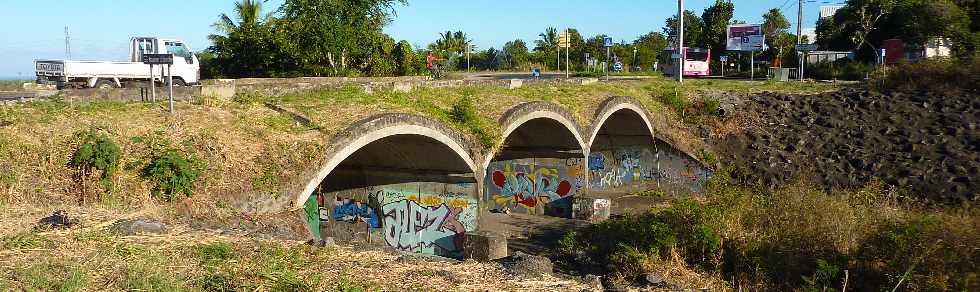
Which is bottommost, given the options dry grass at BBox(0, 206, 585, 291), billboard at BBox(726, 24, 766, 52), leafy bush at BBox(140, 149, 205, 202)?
dry grass at BBox(0, 206, 585, 291)

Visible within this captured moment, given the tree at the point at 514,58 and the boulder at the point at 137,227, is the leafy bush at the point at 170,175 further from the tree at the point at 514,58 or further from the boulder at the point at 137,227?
the tree at the point at 514,58

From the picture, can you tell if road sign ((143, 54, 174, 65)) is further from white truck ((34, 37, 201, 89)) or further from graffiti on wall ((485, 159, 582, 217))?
graffiti on wall ((485, 159, 582, 217))

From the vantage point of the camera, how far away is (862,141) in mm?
32812

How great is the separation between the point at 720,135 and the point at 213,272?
99.0 feet

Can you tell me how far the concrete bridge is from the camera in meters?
19.1

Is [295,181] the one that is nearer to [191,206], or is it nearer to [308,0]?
[191,206]

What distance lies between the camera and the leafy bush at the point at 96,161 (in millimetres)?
11594

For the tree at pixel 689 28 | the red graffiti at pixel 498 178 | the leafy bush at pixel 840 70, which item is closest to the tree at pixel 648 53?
the tree at pixel 689 28

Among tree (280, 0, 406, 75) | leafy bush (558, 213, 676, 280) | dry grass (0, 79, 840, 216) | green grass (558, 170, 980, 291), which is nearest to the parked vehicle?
tree (280, 0, 406, 75)

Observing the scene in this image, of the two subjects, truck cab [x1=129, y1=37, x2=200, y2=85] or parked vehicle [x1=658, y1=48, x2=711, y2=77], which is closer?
truck cab [x1=129, y1=37, x2=200, y2=85]

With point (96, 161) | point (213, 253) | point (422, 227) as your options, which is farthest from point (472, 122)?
point (213, 253)

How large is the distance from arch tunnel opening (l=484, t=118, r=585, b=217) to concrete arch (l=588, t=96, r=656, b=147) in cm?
103

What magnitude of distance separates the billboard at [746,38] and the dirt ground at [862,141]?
1620cm

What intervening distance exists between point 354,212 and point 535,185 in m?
9.48
